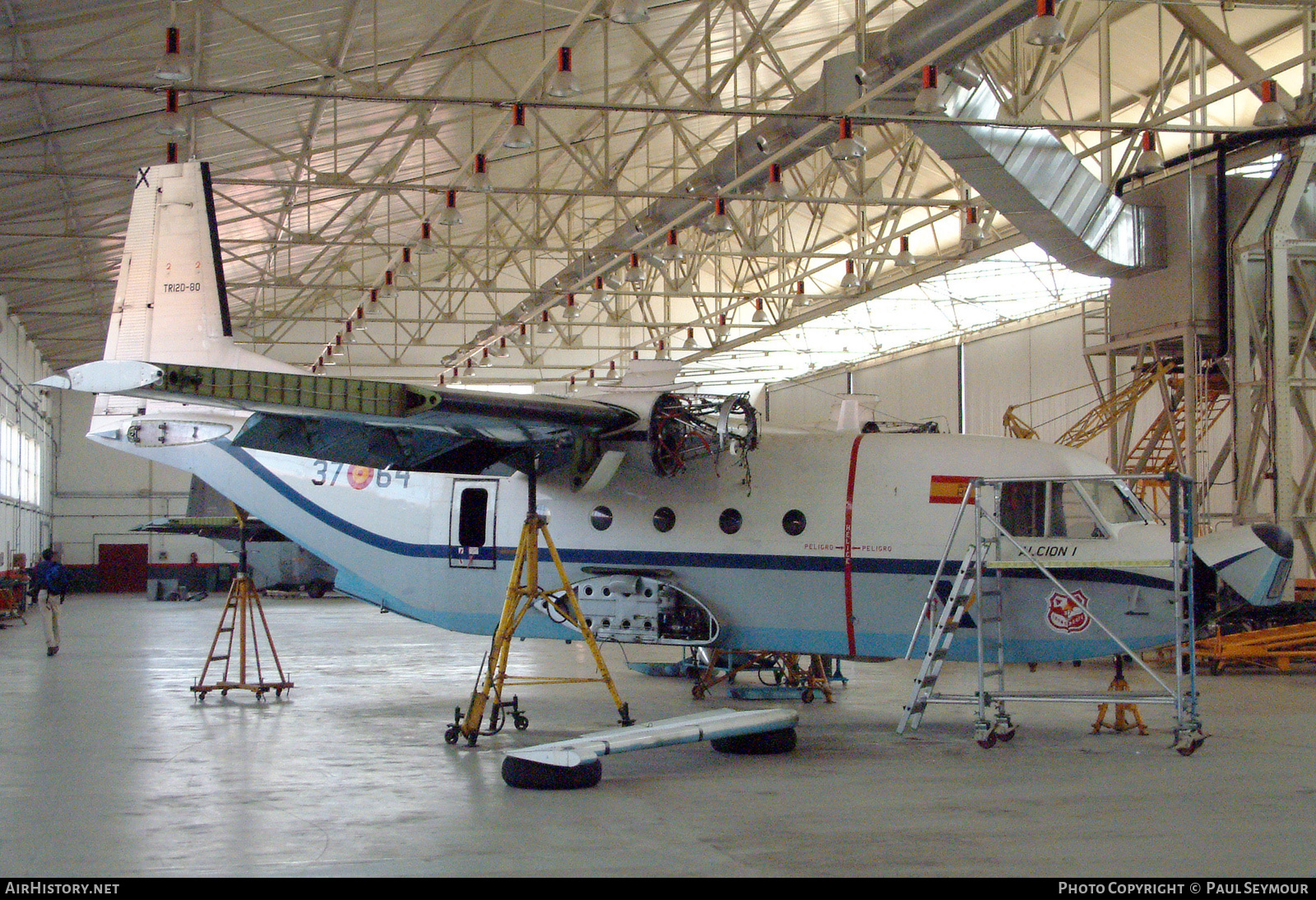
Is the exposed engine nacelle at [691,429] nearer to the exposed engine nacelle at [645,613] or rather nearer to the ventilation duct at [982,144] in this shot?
the exposed engine nacelle at [645,613]

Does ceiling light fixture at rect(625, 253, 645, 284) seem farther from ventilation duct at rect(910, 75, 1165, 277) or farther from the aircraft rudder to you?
the aircraft rudder

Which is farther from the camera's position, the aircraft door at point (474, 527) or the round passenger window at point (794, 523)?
the aircraft door at point (474, 527)

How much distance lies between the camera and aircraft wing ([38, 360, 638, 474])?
9.11 meters

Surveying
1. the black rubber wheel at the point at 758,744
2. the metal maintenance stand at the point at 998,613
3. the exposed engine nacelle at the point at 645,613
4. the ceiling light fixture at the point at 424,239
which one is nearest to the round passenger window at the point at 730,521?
the exposed engine nacelle at the point at 645,613

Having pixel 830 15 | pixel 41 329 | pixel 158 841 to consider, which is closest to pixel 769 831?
pixel 158 841

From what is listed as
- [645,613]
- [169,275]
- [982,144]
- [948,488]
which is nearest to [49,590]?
[169,275]

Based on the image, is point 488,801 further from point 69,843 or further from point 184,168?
point 184,168

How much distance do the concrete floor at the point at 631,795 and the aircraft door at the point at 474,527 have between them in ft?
6.11

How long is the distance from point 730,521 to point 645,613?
1386 millimetres

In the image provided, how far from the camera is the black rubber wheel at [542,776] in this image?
9.05 meters

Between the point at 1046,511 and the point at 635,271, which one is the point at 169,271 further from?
the point at 635,271

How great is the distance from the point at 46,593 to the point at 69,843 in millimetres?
16025

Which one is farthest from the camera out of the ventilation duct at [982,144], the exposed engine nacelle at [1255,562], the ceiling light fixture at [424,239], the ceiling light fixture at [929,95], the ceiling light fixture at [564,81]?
the ceiling light fixture at [424,239]

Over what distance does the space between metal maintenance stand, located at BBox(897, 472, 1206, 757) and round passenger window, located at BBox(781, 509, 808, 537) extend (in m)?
1.52
